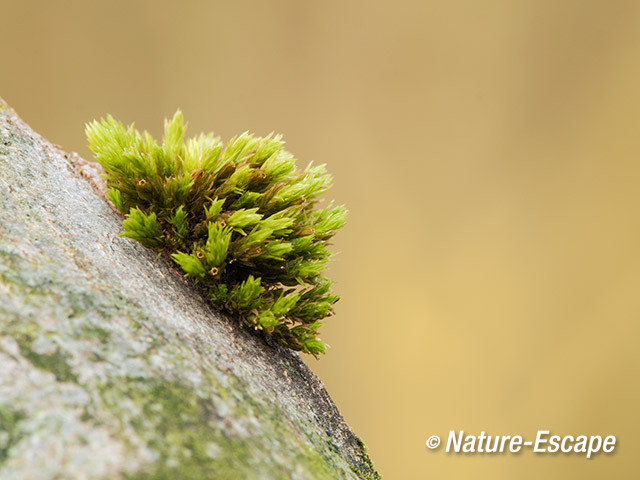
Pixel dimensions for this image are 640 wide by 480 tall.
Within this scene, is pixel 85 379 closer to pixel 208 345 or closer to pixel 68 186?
pixel 208 345

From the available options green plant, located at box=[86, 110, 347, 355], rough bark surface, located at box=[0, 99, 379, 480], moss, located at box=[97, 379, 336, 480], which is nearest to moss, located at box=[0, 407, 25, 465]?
rough bark surface, located at box=[0, 99, 379, 480]

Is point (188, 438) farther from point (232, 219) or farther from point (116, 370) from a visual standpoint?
point (232, 219)

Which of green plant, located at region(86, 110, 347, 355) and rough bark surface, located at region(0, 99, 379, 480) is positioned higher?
green plant, located at region(86, 110, 347, 355)

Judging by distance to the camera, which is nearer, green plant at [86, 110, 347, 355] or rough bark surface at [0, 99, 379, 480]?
rough bark surface at [0, 99, 379, 480]

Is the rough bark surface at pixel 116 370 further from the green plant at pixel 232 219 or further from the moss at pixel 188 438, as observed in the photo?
the green plant at pixel 232 219

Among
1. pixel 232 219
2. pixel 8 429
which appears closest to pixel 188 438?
pixel 8 429

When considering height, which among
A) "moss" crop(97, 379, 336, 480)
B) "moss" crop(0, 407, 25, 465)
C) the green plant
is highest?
the green plant

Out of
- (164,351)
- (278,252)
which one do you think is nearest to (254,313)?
(278,252)

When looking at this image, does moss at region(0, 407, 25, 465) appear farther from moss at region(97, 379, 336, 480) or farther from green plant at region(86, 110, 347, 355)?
green plant at region(86, 110, 347, 355)
